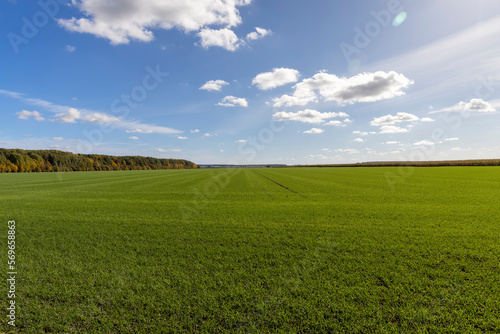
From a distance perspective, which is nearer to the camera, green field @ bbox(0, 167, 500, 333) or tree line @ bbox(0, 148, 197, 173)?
green field @ bbox(0, 167, 500, 333)

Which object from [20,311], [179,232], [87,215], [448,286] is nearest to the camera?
[20,311]

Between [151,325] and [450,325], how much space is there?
3667 millimetres

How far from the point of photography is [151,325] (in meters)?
2.79

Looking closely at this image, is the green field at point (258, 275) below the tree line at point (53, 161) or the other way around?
below

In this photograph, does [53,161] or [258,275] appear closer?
[258,275]

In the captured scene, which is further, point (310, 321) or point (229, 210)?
point (229, 210)

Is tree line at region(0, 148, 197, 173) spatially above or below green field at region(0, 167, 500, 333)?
above

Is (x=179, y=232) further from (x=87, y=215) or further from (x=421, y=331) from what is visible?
(x=421, y=331)

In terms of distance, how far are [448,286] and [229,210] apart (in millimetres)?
6847

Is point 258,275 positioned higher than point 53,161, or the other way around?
point 53,161

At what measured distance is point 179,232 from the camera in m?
6.33

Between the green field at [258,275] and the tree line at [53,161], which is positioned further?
the tree line at [53,161]

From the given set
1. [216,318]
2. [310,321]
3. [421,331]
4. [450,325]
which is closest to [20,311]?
[216,318]

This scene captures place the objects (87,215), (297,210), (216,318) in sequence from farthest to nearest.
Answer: (297,210) → (87,215) → (216,318)
